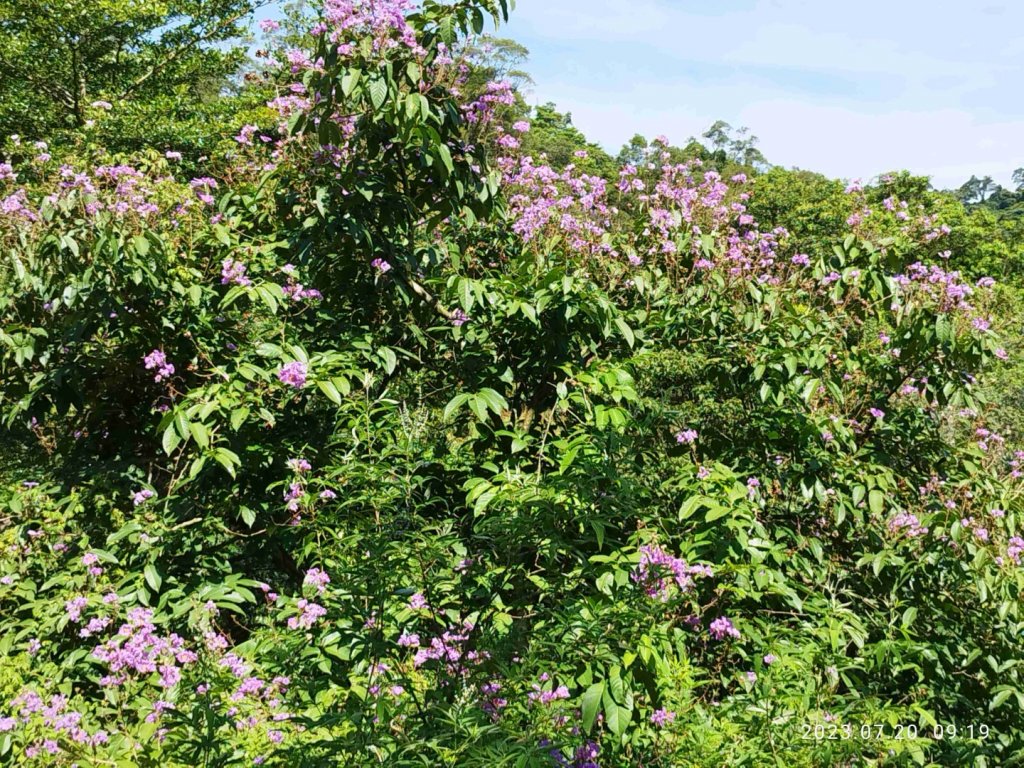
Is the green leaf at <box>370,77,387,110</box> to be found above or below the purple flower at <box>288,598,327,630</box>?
above

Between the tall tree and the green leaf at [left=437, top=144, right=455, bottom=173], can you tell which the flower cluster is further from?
the tall tree

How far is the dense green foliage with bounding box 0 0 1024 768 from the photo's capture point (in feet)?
6.07

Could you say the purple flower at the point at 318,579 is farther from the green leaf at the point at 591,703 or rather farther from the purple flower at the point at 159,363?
the purple flower at the point at 159,363

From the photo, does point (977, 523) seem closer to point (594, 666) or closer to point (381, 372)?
point (594, 666)

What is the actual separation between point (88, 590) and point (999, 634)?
9.68ft

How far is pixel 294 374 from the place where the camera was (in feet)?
7.00

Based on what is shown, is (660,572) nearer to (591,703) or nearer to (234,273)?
(591,703)

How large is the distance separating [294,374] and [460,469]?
64cm

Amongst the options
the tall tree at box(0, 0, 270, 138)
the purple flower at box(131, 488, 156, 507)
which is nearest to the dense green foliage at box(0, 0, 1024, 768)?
the purple flower at box(131, 488, 156, 507)

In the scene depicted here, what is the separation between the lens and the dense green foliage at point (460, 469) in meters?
1.85

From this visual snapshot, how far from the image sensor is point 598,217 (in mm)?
3420

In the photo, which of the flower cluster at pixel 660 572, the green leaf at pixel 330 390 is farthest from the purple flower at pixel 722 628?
the green leaf at pixel 330 390

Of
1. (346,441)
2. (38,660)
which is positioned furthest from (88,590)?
(346,441)

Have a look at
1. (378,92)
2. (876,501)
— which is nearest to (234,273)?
(378,92)
